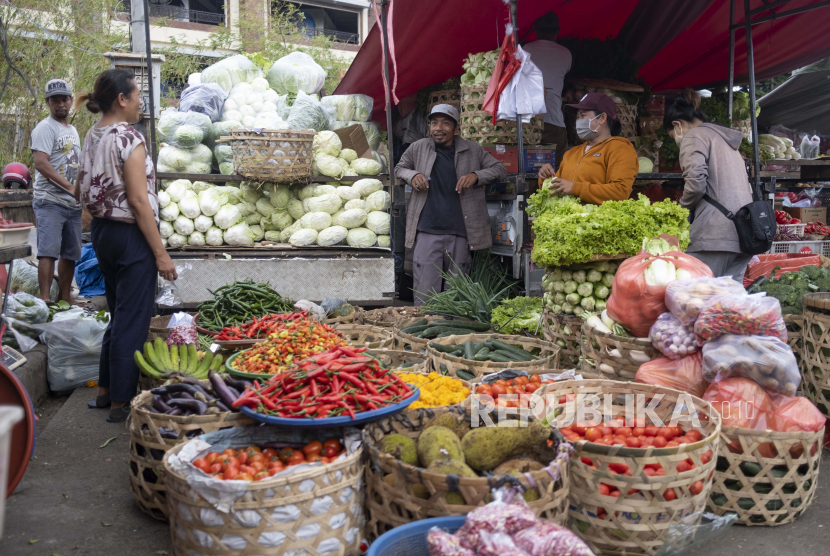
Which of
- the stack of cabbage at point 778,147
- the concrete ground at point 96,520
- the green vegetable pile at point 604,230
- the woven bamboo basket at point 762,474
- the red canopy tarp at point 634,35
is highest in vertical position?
the red canopy tarp at point 634,35

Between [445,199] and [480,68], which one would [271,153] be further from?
[480,68]

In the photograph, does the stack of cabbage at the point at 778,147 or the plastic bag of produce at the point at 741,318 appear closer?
the plastic bag of produce at the point at 741,318

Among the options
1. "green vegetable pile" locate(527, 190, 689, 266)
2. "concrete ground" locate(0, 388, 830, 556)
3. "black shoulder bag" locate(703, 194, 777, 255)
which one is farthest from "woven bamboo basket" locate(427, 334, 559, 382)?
"black shoulder bag" locate(703, 194, 777, 255)

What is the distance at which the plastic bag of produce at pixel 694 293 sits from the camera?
10.5 feet

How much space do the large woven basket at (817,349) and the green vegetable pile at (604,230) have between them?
2.87 ft

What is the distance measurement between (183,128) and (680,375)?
631cm

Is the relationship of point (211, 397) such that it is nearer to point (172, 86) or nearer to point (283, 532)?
point (283, 532)

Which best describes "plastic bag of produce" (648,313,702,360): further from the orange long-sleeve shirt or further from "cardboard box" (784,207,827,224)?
"cardboard box" (784,207,827,224)

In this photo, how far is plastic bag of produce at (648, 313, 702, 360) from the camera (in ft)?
10.6

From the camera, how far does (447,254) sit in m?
6.30

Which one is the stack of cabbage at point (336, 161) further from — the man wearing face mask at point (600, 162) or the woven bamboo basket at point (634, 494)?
the woven bamboo basket at point (634, 494)

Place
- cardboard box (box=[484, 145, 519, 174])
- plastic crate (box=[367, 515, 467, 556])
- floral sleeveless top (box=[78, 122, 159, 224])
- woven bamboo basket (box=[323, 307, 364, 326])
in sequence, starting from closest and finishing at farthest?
plastic crate (box=[367, 515, 467, 556]) → floral sleeveless top (box=[78, 122, 159, 224]) → woven bamboo basket (box=[323, 307, 364, 326]) → cardboard box (box=[484, 145, 519, 174])

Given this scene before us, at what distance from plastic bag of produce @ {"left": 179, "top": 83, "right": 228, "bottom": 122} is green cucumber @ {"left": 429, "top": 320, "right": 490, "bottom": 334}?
5.04 meters

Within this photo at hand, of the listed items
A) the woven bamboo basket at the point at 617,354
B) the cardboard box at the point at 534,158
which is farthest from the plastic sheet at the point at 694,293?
the cardboard box at the point at 534,158
